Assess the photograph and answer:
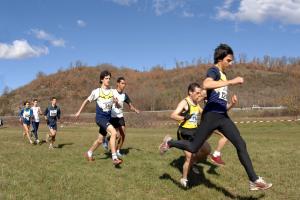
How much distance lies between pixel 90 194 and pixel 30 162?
447 centimetres

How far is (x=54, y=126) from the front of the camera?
17.8 metres

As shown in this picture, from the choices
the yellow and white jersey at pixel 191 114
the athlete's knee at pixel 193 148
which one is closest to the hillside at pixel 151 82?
the yellow and white jersey at pixel 191 114

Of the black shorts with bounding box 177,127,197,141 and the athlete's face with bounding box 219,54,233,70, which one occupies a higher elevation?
the athlete's face with bounding box 219,54,233,70

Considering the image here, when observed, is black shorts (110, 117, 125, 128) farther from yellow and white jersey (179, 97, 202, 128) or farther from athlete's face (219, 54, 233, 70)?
athlete's face (219, 54, 233, 70)

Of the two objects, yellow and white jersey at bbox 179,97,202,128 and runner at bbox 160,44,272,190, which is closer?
runner at bbox 160,44,272,190

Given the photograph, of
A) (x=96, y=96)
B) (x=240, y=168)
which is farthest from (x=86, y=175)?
(x=240, y=168)

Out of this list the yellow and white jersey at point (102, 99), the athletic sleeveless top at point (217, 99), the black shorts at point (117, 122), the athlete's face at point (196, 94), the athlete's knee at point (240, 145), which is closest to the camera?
the athlete's knee at point (240, 145)

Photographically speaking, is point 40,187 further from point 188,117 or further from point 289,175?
point 289,175

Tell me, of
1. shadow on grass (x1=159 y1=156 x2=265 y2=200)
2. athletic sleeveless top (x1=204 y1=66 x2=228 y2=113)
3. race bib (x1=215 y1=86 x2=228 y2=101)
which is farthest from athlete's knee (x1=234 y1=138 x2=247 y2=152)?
shadow on grass (x1=159 y1=156 x2=265 y2=200)

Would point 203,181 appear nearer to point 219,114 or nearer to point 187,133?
point 187,133

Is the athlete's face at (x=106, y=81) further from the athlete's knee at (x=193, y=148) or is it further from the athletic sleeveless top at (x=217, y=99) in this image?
the athletic sleeveless top at (x=217, y=99)

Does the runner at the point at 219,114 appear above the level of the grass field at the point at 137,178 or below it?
above

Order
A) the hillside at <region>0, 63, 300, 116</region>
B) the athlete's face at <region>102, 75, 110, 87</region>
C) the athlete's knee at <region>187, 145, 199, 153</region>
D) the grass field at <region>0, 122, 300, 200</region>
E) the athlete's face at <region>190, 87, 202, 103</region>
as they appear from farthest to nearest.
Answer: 1. the hillside at <region>0, 63, 300, 116</region>
2. the athlete's face at <region>102, 75, 110, 87</region>
3. the athlete's face at <region>190, 87, 202, 103</region>
4. the grass field at <region>0, 122, 300, 200</region>
5. the athlete's knee at <region>187, 145, 199, 153</region>

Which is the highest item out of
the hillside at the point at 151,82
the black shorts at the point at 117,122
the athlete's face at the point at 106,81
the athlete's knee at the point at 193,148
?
the hillside at the point at 151,82
